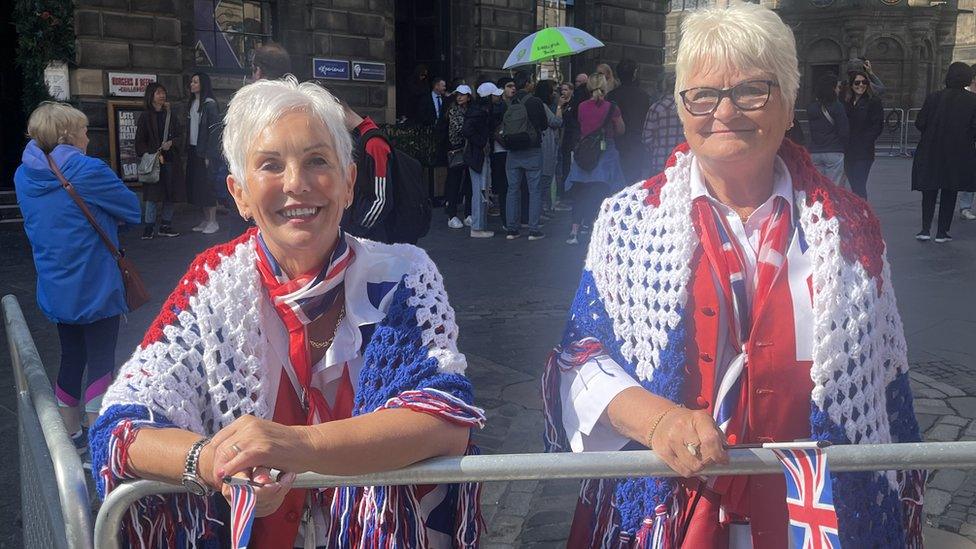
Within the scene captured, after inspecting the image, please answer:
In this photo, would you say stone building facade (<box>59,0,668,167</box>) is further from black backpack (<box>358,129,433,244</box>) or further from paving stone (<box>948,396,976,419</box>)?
paving stone (<box>948,396,976,419</box>)

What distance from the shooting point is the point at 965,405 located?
5129mm

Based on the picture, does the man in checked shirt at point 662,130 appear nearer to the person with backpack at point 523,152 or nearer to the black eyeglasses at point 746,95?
the person with backpack at point 523,152

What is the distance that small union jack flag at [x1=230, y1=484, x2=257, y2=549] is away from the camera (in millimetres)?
1605

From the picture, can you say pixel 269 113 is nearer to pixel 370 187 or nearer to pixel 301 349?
pixel 301 349

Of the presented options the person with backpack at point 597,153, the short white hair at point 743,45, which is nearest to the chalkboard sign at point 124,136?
the person with backpack at point 597,153

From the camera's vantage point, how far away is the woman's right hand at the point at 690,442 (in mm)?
1708

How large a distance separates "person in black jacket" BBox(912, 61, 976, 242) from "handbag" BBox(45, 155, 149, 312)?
8.96 meters

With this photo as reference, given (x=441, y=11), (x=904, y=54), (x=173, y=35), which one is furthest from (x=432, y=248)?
(x=904, y=54)

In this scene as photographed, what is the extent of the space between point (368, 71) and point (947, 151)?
8981mm

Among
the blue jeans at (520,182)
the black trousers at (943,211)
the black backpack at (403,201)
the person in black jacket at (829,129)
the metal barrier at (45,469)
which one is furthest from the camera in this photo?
the blue jeans at (520,182)

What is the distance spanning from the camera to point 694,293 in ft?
6.84

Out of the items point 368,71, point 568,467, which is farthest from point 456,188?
point 568,467

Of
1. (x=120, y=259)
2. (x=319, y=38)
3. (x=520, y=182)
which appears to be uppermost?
(x=319, y=38)

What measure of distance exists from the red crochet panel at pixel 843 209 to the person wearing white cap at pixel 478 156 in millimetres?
9116
